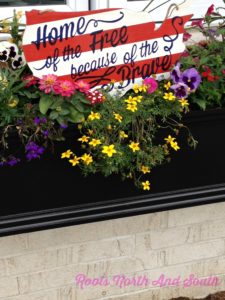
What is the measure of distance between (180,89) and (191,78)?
0.06 meters

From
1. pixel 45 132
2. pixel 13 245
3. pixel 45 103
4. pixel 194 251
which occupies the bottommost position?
pixel 194 251

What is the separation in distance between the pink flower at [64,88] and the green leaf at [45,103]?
0.05m

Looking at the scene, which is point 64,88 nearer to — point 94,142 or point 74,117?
point 74,117

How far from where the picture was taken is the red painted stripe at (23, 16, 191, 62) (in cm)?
162

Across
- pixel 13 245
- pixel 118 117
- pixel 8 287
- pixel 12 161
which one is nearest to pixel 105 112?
pixel 118 117

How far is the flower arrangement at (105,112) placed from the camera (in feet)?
5.29

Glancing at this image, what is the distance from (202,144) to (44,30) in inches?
31.7

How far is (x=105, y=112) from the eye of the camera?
1.65m

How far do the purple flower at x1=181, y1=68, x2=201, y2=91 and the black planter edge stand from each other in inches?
18.9

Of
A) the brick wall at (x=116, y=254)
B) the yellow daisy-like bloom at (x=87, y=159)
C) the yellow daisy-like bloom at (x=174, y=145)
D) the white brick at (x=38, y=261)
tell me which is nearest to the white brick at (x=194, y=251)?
the brick wall at (x=116, y=254)

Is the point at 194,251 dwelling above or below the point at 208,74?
below

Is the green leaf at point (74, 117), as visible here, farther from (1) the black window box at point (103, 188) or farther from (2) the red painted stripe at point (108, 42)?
(2) the red painted stripe at point (108, 42)

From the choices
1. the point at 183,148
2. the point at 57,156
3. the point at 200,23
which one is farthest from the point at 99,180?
the point at 200,23

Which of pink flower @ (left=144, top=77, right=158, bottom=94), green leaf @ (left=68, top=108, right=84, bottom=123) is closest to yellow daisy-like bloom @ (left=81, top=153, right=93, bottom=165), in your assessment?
green leaf @ (left=68, top=108, right=84, bottom=123)
